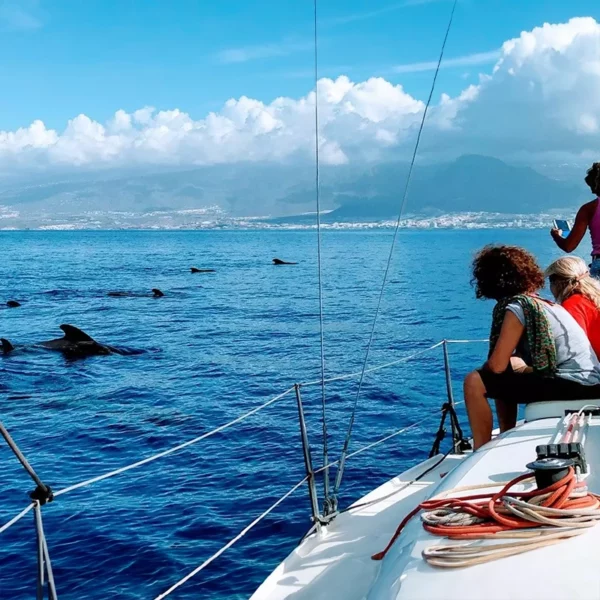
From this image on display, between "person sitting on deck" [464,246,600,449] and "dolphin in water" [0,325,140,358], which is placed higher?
"person sitting on deck" [464,246,600,449]

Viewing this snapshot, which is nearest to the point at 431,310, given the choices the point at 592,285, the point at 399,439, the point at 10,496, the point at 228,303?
the point at 228,303

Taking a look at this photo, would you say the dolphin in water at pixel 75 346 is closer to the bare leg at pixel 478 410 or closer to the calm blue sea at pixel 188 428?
the calm blue sea at pixel 188 428

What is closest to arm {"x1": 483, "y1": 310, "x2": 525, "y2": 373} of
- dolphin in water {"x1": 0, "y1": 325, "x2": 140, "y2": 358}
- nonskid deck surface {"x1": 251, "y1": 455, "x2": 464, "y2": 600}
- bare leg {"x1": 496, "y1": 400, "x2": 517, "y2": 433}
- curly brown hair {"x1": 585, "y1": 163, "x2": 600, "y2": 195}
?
bare leg {"x1": 496, "y1": 400, "x2": 517, "y2": 433}

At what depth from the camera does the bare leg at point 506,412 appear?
593cm

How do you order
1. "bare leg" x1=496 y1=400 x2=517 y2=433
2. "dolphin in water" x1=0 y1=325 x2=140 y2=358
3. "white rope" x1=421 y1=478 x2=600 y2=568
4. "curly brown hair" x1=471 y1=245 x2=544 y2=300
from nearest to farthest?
"white rope" x1=421 y1=478 x2=600 y2=568 → "curly brown hair" x1=471 y1=245 x2=544 y2=300 → "bare leg" x1=496 y1=400 x2=517 y2=433 → "dolphin in water" x1=0 y1=325 x2=140 y2=358

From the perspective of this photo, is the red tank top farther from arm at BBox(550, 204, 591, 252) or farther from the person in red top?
arm at BBox(550, 204, 591, 252)

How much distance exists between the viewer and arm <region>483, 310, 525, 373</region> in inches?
215

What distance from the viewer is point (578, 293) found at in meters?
6.03

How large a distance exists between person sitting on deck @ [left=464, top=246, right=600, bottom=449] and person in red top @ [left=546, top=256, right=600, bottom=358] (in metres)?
0.34

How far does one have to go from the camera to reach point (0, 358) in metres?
22.6

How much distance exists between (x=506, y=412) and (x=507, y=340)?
2.47 ft

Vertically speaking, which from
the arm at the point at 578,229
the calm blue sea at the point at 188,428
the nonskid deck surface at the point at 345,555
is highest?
the arm at the point at 578,229

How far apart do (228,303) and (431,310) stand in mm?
10415

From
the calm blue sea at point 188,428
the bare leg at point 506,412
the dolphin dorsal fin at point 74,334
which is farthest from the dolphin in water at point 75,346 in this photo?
the bare leg at point 506,412
